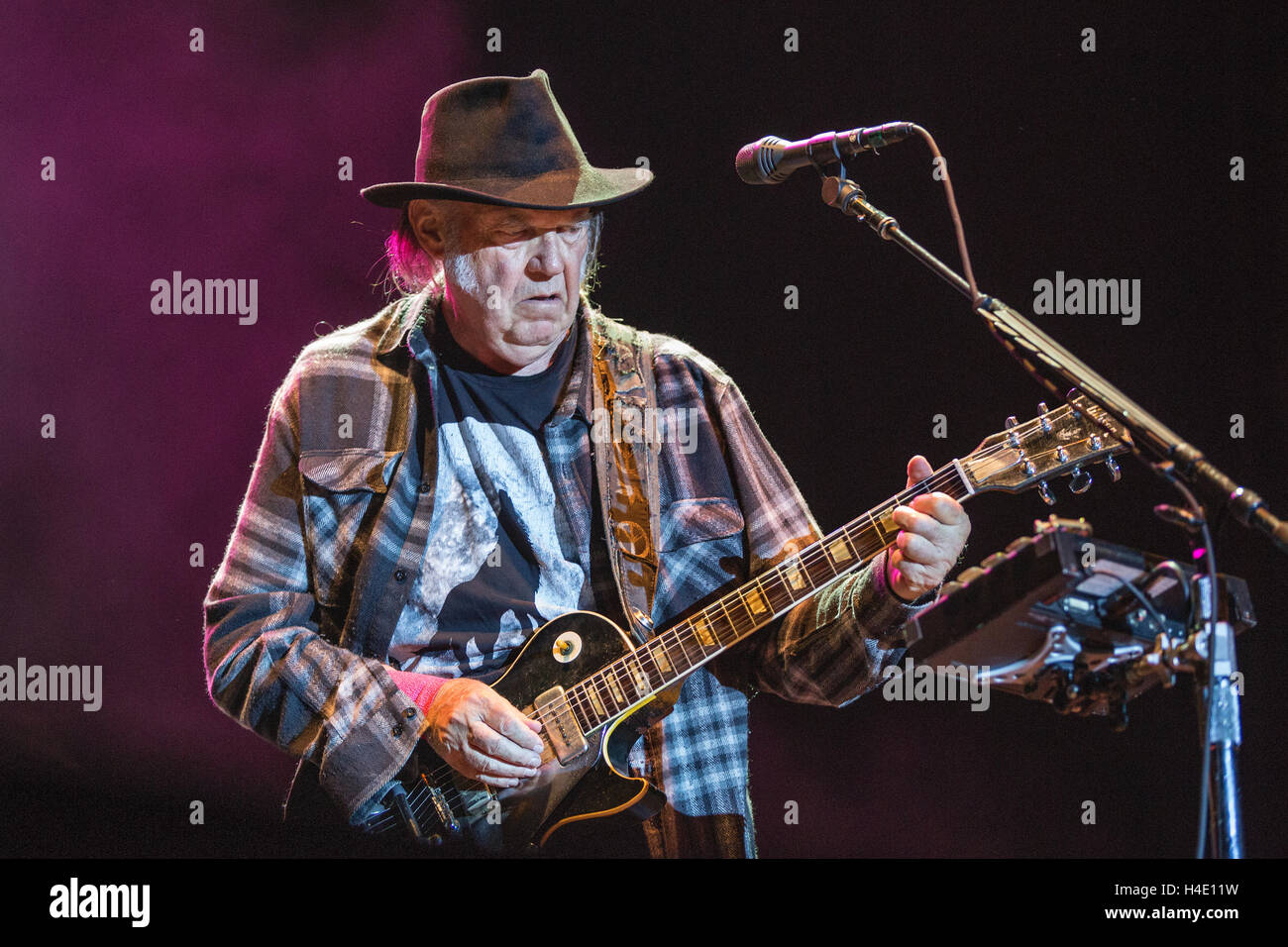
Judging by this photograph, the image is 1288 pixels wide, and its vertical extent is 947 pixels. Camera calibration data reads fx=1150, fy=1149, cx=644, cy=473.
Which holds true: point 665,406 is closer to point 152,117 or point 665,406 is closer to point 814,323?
point 814,323

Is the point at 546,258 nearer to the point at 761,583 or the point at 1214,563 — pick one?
the point at 761,583

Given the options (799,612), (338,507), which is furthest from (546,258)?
(799,612)

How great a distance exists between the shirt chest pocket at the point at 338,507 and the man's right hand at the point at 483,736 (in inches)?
16.4

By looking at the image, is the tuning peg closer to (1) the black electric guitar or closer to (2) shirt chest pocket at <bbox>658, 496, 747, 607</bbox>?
(1) the black electric guitar

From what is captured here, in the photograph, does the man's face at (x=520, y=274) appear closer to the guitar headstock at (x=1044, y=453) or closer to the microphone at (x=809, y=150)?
the microphone at (x=809, y=150)

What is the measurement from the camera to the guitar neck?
101 inches

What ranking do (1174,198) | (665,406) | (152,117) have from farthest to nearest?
(152,117) → (1174,198) → (665,406)

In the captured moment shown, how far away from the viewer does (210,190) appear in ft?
10.9

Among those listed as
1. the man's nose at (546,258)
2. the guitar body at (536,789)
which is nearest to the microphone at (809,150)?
the man's nose at (546,258)

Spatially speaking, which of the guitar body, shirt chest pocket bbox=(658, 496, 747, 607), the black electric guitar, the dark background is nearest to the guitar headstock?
the black electric guitar

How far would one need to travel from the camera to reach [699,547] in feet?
9.13

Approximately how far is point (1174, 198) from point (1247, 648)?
4.07ft

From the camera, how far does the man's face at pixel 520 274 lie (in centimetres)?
271
